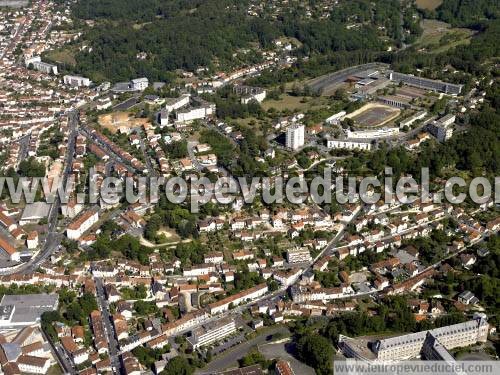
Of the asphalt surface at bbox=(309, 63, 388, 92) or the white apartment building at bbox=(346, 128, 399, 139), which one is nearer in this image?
the white apartment building at bbox=(346, 128, 399, 139)

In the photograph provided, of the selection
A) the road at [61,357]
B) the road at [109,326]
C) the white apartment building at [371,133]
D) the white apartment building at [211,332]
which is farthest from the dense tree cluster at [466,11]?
the road at [61,357]

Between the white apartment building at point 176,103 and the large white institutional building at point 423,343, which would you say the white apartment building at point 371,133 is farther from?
the large white institutional building at point 423,343

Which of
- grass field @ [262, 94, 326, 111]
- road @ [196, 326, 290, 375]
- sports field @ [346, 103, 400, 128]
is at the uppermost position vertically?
sports field @ [346, 103, 400, 128]

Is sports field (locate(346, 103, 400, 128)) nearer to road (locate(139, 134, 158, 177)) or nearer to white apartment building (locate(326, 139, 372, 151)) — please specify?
white apartment building (locate(326, 139, 372, 151))

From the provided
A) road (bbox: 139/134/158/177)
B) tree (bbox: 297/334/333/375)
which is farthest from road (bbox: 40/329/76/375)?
road (bbox: 139/134/158/177)

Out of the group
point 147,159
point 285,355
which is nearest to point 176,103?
point 147,159

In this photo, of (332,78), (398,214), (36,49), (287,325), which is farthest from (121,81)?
(287,325)

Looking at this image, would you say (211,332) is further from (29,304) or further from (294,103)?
(294,103)
